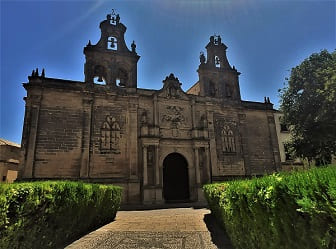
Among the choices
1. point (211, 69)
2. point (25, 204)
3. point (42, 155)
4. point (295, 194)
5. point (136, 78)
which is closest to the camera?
point (295, 194)

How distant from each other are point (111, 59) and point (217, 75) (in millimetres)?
9205

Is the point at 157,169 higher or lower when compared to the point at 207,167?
lower

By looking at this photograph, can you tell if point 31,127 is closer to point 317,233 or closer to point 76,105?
point 76,105

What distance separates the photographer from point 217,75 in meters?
19.0

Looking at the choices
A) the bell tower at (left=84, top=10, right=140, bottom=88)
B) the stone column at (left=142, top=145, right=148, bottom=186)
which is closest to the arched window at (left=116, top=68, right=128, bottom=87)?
the bell tower at (left=84, top=10, right=140, bottom=88)

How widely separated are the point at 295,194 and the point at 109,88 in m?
14.6

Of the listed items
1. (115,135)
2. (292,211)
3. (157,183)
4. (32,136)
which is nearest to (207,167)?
(157,183)

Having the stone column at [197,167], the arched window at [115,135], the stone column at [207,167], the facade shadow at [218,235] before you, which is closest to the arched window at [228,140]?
the stone column at [207,167]

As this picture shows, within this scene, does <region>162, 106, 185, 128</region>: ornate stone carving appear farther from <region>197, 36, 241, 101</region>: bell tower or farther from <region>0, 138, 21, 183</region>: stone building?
<region>0, 138, 21, 183</region>: stone building

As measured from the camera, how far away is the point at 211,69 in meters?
19.0

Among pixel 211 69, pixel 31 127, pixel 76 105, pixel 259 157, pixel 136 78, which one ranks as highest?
pixel 211 69

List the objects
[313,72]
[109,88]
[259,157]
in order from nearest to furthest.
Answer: [313,72]
[109,88]
[259,157]

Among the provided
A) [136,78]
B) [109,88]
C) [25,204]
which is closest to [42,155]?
[109,88]

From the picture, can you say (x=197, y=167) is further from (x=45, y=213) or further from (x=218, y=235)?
(x=45, y=213)
